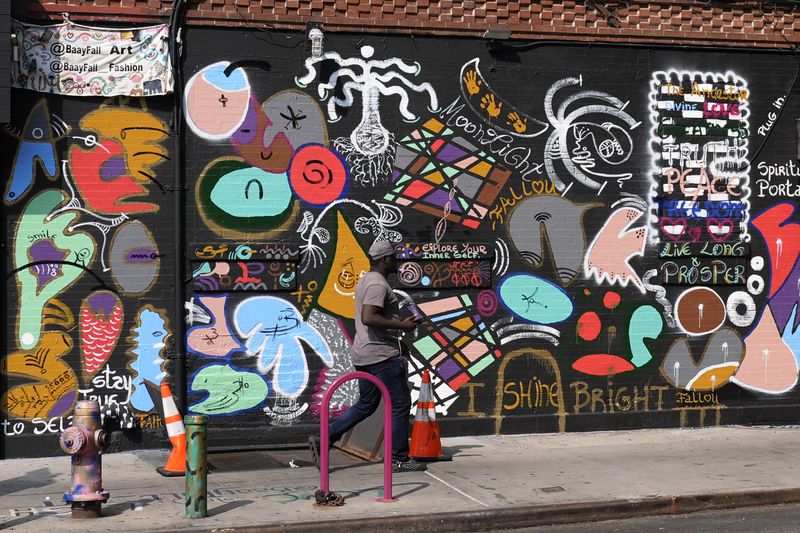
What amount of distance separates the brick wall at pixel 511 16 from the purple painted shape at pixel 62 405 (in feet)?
12.2

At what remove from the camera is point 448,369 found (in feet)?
40.0

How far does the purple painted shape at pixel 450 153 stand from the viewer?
12.2 m

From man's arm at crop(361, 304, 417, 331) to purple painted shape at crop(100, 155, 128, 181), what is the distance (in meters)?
3.11

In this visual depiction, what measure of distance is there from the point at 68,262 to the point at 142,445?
6.47ft

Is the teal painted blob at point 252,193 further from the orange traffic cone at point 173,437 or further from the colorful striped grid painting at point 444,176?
the orange traffic cone at point 173,437

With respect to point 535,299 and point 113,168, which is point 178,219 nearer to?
point 113,168

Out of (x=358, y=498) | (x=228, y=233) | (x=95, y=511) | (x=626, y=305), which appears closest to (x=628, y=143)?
(x=626, y=305)

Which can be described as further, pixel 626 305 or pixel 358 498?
pixel 626 305

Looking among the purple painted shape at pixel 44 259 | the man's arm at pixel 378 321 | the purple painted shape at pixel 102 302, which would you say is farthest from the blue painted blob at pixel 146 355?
the man's arm at pixel 378 321

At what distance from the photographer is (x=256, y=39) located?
1165 centimetres

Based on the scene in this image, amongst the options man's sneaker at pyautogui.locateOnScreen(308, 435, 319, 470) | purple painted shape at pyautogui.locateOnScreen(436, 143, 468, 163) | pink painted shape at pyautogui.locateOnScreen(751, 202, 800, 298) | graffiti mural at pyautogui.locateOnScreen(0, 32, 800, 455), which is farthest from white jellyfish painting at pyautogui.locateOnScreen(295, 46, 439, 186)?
pink painted shape at pyautogui.locateOnScreen(751, 202, 800, 298)

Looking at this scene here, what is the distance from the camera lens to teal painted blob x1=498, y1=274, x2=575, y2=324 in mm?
12352

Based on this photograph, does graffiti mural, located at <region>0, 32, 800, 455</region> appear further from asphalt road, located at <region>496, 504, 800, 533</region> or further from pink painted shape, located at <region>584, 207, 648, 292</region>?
asphalt road, located at <region>496, 504, 800, 533</region>

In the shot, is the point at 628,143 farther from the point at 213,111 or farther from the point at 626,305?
the point at 213,111
